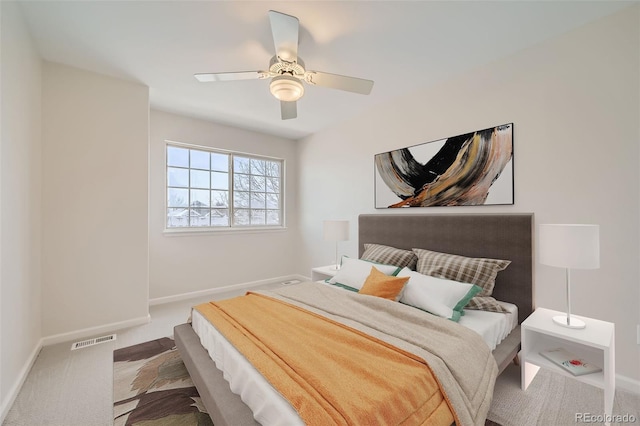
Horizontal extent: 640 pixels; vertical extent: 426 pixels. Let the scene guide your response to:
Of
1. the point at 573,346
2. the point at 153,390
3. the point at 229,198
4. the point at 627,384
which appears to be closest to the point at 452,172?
the point at 573,346

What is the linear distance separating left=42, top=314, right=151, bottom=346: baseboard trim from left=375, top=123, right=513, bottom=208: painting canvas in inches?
123

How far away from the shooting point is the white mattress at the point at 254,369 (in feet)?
3.70

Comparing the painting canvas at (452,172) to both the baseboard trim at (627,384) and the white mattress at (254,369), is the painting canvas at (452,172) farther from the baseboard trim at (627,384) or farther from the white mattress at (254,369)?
the baseboard trim at (627,384)

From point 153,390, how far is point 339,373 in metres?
1.47

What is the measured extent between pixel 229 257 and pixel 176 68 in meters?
2.71

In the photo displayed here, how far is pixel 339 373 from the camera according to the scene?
1.25 meters

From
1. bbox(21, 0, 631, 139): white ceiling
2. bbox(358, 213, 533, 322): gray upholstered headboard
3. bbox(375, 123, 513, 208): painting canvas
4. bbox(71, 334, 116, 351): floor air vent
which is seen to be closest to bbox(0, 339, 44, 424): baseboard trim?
bbox(71, 334, 116, 351): floor air vent

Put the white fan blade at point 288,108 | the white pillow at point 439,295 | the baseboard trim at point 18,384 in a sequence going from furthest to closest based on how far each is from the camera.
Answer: the white fan blade at point 288,108, the white pillow at point 439,295, the baseboard trim at point 18,384

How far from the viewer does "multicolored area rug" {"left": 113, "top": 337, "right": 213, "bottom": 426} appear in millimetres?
1612

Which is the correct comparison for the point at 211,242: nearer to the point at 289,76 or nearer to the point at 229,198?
the point at 229,198

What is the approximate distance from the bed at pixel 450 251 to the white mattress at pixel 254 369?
1.6 inches

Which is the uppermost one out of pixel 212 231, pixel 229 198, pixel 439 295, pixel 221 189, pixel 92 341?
pixel 221 189

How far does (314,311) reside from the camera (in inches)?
78.7

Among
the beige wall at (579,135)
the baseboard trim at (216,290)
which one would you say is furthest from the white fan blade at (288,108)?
the baseboard trim at (216,290)
